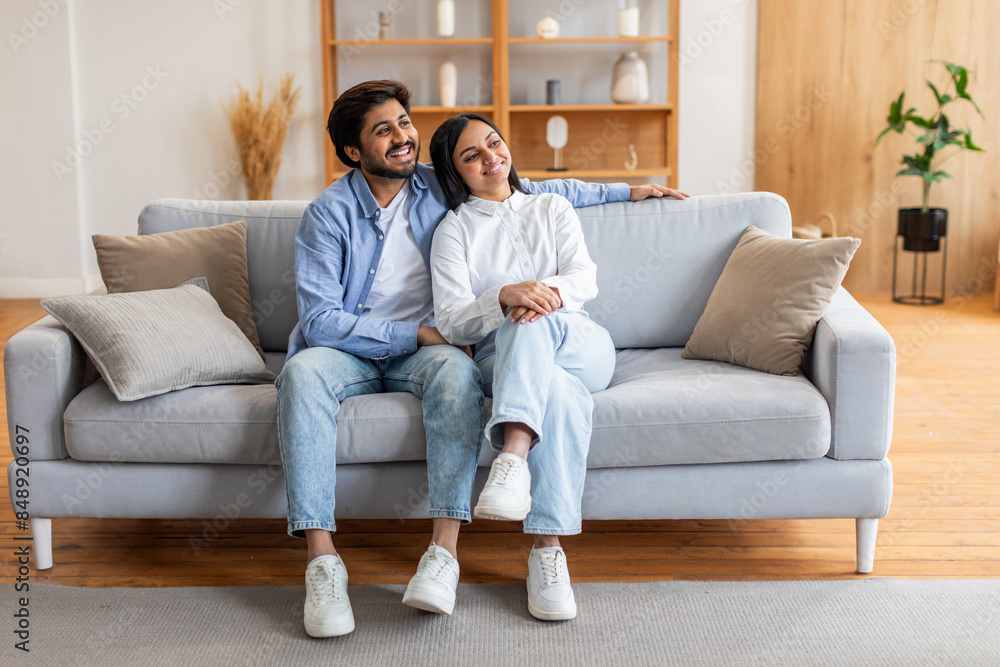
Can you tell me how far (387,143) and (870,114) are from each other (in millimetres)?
3796

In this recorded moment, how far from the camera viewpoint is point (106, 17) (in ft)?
16.9

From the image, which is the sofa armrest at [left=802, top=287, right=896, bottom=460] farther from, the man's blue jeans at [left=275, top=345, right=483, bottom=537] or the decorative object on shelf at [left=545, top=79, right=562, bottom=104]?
the decorative object on shelf at [left=545, top=79, right=562, bottom=104]

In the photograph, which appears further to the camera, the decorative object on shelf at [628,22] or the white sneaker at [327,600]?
the decorative object on shelf at [628,22]

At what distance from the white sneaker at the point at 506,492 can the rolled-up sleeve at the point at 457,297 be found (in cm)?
37

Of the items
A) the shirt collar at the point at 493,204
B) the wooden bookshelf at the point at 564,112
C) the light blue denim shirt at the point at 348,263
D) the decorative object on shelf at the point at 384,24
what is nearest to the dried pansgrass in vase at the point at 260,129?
the wooden bookshelf at the point at 564,112

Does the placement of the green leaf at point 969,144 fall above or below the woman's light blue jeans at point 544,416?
above

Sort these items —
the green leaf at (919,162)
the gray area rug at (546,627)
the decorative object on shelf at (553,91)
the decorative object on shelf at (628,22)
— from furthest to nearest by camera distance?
the decorative object on shelf at (553,91) < the decorative object on shelf at (628,22) < the green leaf at (919,162) < the gray area rug at (546,627)

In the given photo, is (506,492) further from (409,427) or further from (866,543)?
(866,543)

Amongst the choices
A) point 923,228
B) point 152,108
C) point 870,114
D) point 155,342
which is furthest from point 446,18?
Answer: point 155,342

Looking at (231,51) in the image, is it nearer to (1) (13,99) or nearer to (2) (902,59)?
(1) (13,99)

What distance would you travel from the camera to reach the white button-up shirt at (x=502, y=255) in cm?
211

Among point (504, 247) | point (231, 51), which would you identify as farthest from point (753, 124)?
point (504, 247)

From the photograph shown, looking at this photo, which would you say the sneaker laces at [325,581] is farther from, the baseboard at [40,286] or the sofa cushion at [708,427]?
the baseboard at [40,286]

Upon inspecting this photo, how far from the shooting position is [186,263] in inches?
92.4
